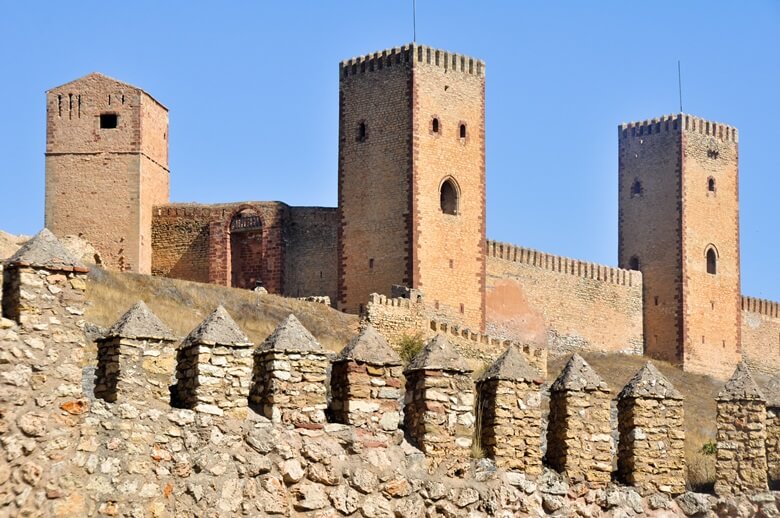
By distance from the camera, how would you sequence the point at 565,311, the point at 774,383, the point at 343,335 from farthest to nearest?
the point at 565,311 < the point at 343,335 < the point at 774,383

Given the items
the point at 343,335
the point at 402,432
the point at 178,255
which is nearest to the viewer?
the point at 402,432

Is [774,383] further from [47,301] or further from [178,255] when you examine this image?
[178,255]

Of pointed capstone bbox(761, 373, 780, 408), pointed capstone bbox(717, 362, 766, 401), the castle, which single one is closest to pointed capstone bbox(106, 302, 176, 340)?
pointed capstone bbox(717, 362, 766, 401)

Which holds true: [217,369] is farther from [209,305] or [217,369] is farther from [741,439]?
[209,305]

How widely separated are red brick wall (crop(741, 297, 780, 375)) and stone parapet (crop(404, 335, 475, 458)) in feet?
123

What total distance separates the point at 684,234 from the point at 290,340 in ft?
120

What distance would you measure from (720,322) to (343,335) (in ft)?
62.9

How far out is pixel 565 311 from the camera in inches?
1780

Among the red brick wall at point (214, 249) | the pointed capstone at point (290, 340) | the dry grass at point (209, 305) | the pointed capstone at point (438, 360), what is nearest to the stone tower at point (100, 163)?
the red brick wall at point (214, 249)

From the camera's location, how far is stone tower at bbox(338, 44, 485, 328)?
3869 centimetres

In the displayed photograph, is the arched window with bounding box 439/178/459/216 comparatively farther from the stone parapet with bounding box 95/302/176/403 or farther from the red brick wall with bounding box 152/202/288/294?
the stone parapet with bounding box 95/302/176/403

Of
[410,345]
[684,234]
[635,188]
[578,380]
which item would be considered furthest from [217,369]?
[635,188]

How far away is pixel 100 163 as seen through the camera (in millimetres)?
39906

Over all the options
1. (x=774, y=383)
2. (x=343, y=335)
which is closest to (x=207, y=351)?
(x=774, y=383)
